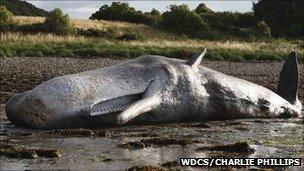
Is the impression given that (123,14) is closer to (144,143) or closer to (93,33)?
(93,33)

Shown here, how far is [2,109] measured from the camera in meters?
12.0

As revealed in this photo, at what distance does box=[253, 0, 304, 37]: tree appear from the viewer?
77.1 m

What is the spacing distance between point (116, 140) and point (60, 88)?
54.6 inches

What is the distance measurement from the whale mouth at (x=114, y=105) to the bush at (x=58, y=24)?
40.5 meters

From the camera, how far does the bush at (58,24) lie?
50.5 meters

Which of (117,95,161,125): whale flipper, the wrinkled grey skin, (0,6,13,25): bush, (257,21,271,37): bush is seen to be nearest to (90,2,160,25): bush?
(257,21,271,37): bush

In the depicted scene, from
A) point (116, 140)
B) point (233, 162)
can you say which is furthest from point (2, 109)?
point (233, 162)

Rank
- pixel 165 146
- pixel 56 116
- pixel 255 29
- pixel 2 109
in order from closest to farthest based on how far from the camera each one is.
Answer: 1. pixel 165 146
2. pixel 56 116
3. pixel 2 109
4. pixel 255 29

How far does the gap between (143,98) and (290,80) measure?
406 centimetres

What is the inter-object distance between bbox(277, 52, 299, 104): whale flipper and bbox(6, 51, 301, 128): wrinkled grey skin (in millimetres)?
422

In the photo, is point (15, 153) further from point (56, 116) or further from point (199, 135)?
point (199, 135)

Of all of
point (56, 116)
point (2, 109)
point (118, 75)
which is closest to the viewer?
point (56, 116)

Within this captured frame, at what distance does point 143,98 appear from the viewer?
991 cm

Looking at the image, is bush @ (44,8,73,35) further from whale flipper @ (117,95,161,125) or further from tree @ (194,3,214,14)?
whale flipper @ (117,95,161,125)
